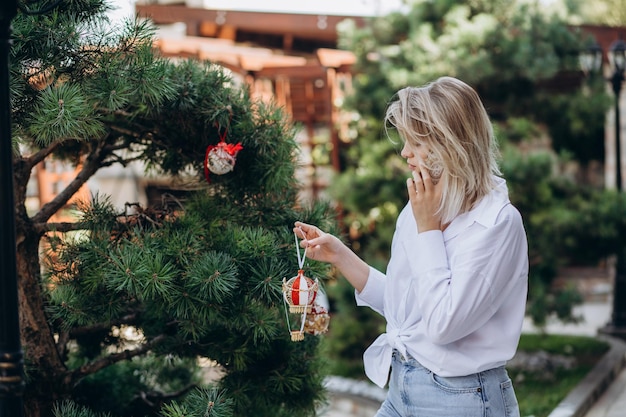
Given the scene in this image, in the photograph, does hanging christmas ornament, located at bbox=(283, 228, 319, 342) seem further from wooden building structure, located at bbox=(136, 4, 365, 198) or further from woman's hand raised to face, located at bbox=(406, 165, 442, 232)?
wooden building structure, located at bbox=(136, 4, 365, 198)

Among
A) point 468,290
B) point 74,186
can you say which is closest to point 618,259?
point 74,186

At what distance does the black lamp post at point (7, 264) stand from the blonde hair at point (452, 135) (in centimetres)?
93

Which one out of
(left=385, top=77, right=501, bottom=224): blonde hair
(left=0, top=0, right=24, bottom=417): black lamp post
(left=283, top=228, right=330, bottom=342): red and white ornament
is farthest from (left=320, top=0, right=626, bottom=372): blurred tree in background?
(left=0, top=0, right=24, bottom=417): black lamp post

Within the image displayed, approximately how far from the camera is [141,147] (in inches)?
123

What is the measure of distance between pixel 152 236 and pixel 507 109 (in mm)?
5518

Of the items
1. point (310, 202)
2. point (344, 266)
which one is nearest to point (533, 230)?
point (310, 202)

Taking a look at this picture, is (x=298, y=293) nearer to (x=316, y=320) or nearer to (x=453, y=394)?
(x=316, y=320)

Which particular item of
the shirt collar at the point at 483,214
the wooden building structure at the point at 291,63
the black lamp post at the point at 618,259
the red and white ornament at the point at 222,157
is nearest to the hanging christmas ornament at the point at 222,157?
the red and white ornament at the point at 222,157

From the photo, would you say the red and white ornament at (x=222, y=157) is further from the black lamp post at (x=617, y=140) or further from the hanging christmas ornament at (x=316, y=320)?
the black lamp post at (x=617, y=140)

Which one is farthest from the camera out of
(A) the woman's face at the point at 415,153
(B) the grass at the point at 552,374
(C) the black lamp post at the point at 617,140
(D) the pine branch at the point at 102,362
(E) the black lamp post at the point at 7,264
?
(C) the black lamp post at the point at 617,140

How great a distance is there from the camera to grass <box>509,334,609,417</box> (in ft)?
18.4

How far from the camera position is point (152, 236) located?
2.46 m

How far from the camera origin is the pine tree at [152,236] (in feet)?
7.55

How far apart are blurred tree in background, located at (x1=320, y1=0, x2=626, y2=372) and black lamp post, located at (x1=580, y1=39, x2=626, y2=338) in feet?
0.63
